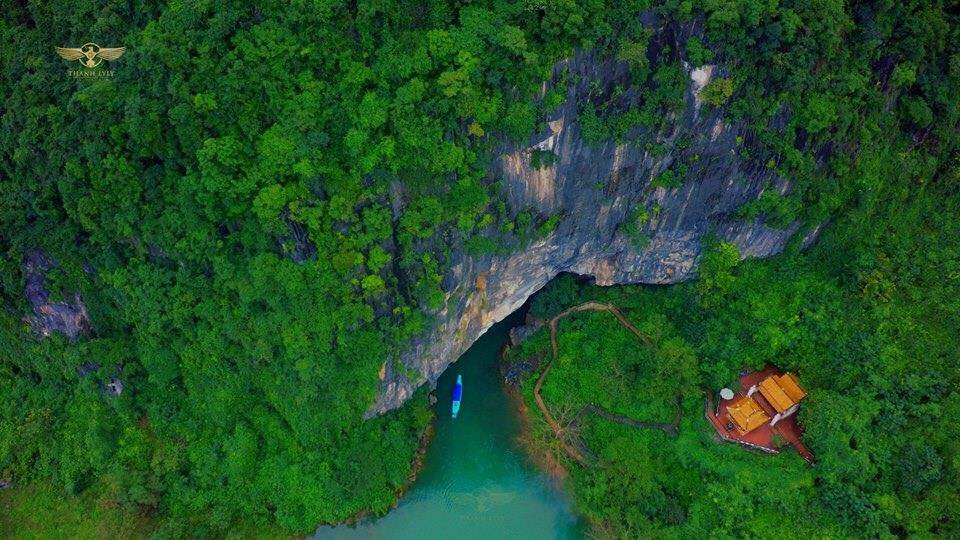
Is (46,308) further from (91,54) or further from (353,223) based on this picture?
(353,223)

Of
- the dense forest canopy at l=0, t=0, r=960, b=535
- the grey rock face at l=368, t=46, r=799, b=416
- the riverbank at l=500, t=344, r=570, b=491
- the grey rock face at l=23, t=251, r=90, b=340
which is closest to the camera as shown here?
the dense forest canopy at l=0, t=0, r=960, b=535

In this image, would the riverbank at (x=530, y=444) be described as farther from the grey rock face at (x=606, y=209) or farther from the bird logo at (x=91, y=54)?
the bird logo at (x=91, y=54)

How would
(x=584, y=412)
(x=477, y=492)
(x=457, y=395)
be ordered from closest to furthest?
(x=477, y=492) < (x=584, y=412) < (x=457, y=395)

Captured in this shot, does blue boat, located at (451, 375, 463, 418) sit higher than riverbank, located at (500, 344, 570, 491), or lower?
higher

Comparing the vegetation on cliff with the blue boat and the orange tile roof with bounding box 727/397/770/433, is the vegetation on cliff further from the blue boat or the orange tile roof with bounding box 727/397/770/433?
the blue boat

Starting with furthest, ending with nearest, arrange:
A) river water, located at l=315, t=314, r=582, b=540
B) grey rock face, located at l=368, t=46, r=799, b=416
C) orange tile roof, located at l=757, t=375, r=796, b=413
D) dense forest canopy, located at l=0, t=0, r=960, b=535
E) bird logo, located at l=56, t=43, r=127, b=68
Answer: river water, located at l=315, t=314, r=582, b=540 → orange tile roof, located at l=757, t=375, r=796, b=413 → grey rock face, located at l=368, t=46, r=799, b=416 → bird logo, located at l=56, t=43, r=127, b=68 → dense forest canopy, located at l=0, t=0, r=960, b=535

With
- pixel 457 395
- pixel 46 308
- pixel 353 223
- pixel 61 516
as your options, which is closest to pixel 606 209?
pixel 353 223

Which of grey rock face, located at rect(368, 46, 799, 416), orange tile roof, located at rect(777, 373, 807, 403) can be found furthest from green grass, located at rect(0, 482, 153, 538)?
orange tile roof, located at rect(777, 373, 807, 403)
